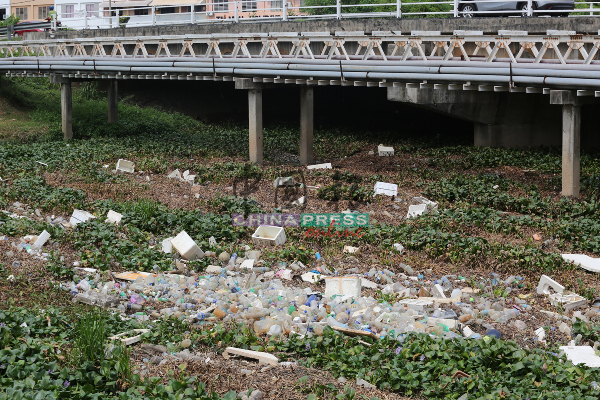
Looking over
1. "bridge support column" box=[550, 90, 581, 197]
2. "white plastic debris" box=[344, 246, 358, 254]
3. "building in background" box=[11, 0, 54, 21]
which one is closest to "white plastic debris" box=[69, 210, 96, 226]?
"white plastic debris" box=[344, 246, 358, 254]

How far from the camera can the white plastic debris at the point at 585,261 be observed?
9711 millimetres

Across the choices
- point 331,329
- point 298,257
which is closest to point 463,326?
point 331,329

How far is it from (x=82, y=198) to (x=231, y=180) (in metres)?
3.97

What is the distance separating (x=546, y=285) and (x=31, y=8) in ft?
166

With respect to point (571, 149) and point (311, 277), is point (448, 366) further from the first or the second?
point (571, 149)

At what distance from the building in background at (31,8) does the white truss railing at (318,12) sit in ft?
15.8

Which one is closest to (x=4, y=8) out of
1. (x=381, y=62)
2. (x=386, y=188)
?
(x=381, y=62)

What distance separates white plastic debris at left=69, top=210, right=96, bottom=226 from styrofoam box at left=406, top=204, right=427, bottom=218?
5944 millimetres

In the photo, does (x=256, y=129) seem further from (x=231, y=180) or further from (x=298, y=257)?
(x=298, y=257)

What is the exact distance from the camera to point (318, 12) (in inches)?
1652

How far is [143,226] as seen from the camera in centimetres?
1152

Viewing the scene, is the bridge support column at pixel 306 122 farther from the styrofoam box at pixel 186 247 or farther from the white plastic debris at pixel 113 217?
the styrofoam box at pixel 186 247

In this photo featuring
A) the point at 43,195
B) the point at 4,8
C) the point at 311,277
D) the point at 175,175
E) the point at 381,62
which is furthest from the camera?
the point at 4,8

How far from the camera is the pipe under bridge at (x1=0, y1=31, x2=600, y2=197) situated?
13.9m
